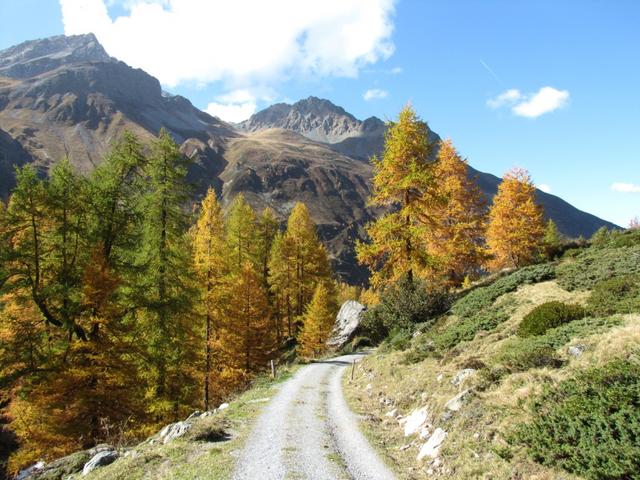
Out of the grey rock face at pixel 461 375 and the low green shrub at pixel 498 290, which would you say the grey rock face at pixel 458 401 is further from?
the low green shrub at pixel 498 290

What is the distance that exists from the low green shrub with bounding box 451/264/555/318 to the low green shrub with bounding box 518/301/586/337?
5479 mm

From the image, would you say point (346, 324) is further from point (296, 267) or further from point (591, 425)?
point (591, 425)

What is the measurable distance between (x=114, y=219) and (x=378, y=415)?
15.7m

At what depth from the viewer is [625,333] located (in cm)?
1050

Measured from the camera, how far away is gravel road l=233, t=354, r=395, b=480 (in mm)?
9492

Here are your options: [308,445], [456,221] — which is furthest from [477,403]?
[456,221]

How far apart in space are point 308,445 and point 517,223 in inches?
1089

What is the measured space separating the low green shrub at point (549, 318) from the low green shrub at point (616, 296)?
0.58 metres

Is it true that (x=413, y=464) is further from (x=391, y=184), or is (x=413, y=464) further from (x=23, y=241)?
(x=23, y=241)

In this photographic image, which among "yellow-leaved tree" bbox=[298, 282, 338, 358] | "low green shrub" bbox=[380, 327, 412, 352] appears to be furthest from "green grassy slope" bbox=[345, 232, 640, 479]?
"yellow-leaved tree" bbox=[298, 282, 338, 358]

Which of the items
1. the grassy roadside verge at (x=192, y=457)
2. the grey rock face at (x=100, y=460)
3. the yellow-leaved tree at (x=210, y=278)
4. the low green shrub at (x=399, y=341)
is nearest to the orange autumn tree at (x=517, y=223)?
the low green shrub at (x=399, y=341)

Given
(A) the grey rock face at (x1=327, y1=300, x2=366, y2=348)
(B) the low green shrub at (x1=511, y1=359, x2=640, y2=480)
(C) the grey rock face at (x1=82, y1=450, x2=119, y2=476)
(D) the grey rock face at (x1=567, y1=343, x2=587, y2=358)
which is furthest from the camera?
(A) the grey rock face at (x1=327, y1=300, x2=366, y2=348)

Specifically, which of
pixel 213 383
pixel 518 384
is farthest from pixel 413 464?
pixel 213 383

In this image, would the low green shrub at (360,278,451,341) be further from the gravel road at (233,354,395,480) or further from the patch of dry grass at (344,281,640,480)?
the gravel road at (233,354,395,480)
